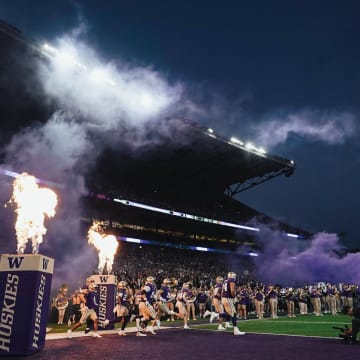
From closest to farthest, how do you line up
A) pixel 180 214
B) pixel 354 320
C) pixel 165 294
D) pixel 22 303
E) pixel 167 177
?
1. pixel 22 303
2. pixel 354 320
3. pixel 165 294
4. pixel 180 214
5. pixel 167 177

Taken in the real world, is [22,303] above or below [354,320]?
above

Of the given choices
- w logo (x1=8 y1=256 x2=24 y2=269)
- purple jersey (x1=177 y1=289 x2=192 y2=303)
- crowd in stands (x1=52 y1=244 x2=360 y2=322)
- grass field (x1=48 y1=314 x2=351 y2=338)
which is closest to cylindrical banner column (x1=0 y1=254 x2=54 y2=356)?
w logo (x1=8 y1=256 x2=24 y2=269)

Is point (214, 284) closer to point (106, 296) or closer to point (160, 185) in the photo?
point (160, 185)

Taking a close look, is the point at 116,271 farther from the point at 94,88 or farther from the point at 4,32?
the point at 4,32

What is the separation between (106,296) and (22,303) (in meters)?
7.48

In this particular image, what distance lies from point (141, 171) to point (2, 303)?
1221 inches

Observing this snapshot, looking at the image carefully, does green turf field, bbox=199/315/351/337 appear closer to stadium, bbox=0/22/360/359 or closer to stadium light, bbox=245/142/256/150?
stadium, bbox=0/22/360/359

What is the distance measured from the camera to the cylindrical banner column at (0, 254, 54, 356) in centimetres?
852

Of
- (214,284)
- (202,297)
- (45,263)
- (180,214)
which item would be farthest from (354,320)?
(180,214)

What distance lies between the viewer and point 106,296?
16.0 meters

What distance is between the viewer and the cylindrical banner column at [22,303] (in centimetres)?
852

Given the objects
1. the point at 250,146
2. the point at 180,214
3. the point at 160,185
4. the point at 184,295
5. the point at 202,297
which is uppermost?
the point at 250,146

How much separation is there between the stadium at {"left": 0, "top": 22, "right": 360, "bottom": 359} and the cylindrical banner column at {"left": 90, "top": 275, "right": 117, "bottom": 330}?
999 cm

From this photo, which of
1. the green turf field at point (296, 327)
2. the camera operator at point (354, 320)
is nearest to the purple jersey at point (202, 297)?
the green turf field at point (296, 327)
